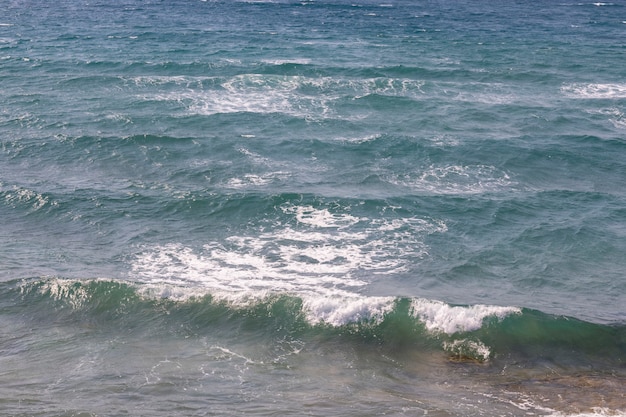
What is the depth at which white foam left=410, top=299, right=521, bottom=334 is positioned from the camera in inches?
1191

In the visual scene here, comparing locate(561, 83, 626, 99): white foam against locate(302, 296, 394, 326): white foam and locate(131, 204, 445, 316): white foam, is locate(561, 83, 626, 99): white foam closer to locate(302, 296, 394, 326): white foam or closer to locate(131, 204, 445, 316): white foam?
locate(131, 204, 445, 316): white foam

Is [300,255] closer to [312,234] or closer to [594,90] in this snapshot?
[312,234]

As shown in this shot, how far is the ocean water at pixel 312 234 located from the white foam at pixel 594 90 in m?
0.32

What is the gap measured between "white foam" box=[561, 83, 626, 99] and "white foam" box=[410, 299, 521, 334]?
35090mm

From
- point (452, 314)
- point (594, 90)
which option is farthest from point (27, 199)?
point (594, 90)

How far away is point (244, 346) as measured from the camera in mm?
29453

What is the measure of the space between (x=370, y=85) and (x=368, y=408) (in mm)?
40933

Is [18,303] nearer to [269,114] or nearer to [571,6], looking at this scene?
[269,114]

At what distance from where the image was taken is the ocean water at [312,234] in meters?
26.9

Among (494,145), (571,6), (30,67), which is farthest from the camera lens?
(571,6)

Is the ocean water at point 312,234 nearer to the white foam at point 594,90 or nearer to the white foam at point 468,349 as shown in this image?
the white foam at point 468,349

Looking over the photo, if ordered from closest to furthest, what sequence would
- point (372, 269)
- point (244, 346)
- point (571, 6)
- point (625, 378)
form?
point (625, 378) → point (244, 346) → point (372, 269) → point (571, 6)

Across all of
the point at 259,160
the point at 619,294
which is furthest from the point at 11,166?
the point at 619,294

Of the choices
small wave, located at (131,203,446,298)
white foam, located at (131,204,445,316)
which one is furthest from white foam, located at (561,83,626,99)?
white foam, located at (131,204,445,316)
